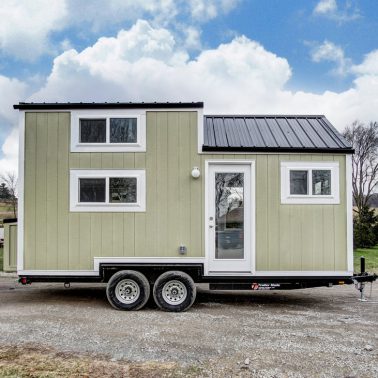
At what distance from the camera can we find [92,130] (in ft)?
18.3

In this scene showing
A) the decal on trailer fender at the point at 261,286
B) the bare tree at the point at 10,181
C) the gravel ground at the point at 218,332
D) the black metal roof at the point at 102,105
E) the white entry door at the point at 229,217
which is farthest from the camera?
the bare tree at the point at 10,181

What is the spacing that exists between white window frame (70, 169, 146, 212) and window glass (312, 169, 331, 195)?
115 inches

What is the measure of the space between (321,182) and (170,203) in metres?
2.62

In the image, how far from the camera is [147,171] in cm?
551

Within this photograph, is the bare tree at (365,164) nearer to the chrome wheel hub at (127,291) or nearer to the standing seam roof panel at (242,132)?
the standing seam roof panel at (242,132)

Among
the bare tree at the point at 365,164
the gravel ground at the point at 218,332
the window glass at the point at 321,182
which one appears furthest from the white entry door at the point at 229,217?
the bare tree at the point at 365,164

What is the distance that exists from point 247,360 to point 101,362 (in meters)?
1.57

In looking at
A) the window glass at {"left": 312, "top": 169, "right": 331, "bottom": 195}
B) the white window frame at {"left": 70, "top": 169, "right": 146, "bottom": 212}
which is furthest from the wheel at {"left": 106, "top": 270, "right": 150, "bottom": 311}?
the window glass at {"left": 312, "top": 169, "right": 331, "bottom": 195}

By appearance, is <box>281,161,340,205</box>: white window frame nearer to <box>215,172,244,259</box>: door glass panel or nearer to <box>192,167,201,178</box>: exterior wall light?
<box>215,172,244,259</box>: door glass panel

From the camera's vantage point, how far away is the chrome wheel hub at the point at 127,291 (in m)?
5.25

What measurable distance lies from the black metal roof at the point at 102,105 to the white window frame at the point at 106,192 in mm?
1121

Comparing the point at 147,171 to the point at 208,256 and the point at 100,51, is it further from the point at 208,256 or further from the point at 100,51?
the point at 100,51

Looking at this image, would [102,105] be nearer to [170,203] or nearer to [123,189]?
[123,189]

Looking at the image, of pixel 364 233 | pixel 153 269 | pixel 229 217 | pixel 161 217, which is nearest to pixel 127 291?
pixel 153 269
